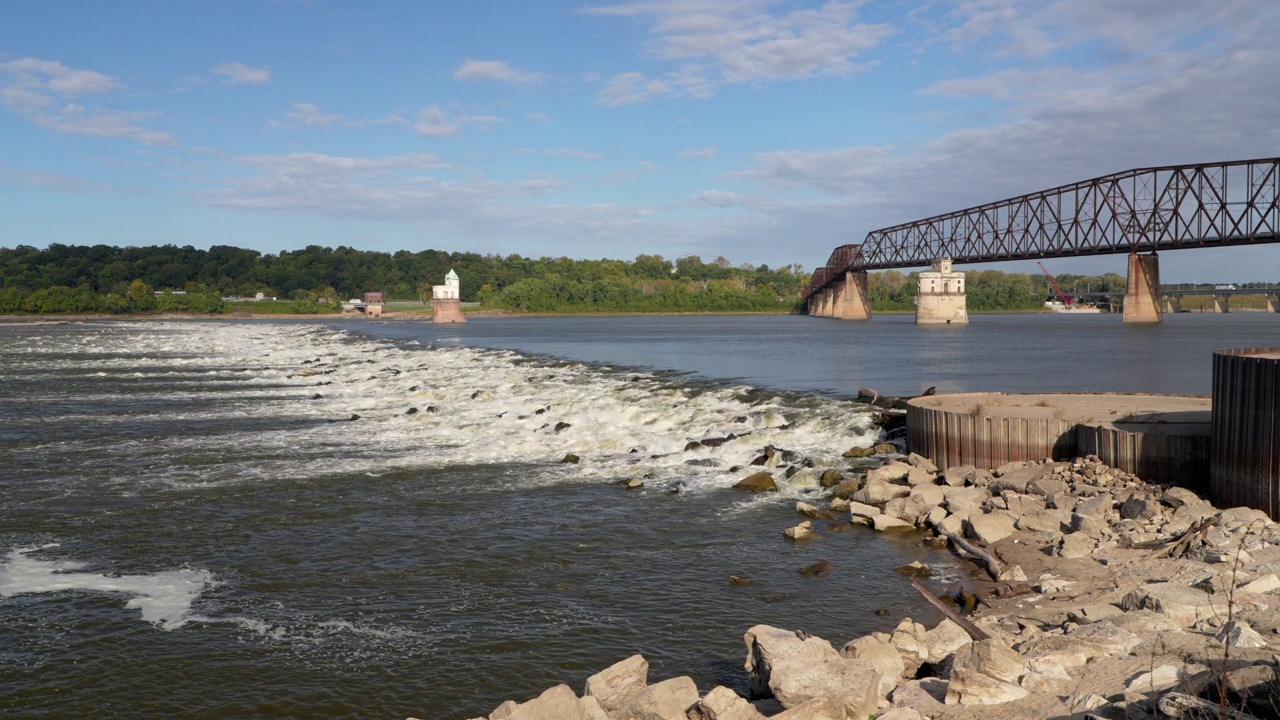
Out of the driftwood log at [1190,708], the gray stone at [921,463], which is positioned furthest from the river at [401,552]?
the driftwood log at [1190,708]

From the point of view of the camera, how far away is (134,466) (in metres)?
22.4

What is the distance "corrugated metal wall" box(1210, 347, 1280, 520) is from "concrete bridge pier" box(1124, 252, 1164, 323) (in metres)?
130

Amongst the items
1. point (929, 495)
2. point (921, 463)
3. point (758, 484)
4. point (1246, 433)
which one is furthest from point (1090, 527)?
point (758, 484)

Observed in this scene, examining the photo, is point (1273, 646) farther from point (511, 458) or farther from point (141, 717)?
point (511, 458)

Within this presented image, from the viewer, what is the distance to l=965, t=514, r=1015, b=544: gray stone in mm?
14651

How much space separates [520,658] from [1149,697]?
6.38 meters

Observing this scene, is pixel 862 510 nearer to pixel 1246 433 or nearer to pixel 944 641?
pixel 1246 433

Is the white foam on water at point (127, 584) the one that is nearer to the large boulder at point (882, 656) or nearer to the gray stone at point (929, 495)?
the large boulder at point (882, 656)

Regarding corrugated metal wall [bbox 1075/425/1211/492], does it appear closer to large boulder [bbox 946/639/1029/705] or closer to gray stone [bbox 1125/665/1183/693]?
gray stone [bbox 1125/665/1183/693]

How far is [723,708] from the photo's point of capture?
7.98 meters

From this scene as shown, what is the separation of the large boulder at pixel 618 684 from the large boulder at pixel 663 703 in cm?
30

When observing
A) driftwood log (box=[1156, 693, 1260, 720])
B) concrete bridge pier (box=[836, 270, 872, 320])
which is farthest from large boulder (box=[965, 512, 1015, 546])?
concrete bridge pier (box=[836, 270, 872, 320])

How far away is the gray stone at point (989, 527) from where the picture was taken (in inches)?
577

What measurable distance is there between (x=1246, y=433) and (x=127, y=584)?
56.0 feet
